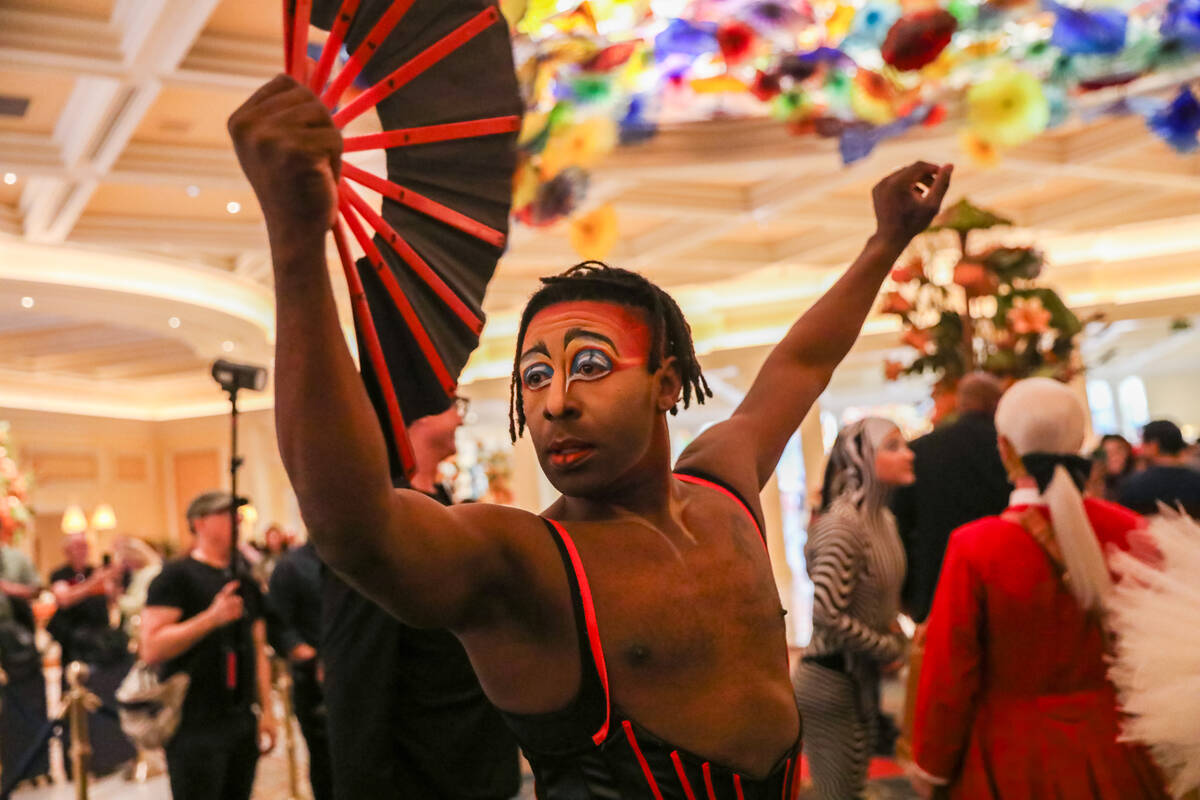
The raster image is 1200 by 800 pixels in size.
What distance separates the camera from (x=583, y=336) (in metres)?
1.20

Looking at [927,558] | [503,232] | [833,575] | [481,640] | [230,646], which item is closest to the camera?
[481,640]

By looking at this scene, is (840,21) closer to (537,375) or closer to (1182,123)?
(1182,123)

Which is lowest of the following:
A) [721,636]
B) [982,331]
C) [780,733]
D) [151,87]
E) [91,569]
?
[91,569]

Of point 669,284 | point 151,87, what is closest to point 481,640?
point 151,87

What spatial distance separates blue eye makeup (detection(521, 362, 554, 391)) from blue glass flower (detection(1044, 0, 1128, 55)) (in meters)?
3.75

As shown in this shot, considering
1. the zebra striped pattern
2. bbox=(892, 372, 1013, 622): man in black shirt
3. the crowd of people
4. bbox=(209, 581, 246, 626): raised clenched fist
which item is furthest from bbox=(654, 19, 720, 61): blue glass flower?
bbox=(209, 581, 246, 626): raised clenched fist

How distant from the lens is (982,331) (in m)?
3.80

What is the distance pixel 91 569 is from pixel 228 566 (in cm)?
362

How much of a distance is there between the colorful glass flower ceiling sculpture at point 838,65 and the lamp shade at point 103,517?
35.6 feet

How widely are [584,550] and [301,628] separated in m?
3.31

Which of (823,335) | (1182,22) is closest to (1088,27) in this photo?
(1182,22)

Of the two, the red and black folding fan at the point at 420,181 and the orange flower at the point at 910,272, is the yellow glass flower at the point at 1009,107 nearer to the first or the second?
the orange flower at the point at 910,272

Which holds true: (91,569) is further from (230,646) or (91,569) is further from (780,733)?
(780,733)

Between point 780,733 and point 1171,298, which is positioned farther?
point 1171,298
